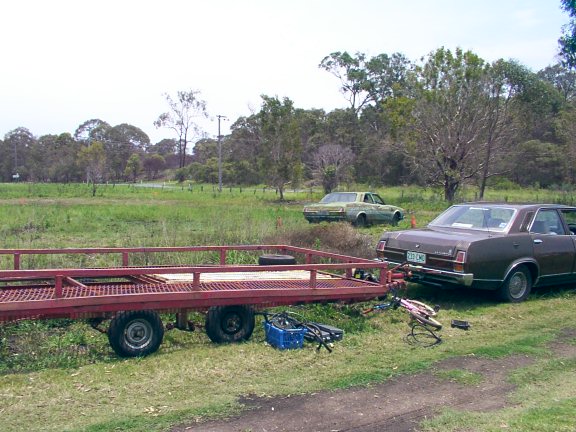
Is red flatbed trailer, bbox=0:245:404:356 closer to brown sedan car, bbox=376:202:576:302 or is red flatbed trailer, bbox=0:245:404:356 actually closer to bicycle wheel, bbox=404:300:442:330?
bicycle wheel, bbox=404:300:442:330

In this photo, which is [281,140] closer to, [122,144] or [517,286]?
[517,286]

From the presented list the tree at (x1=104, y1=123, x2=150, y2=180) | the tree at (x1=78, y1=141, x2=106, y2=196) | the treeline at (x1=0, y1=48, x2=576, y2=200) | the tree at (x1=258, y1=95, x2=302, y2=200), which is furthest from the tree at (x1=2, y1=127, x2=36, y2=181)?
the tree at (x1=258, y1=95, x2=302, y2=200)

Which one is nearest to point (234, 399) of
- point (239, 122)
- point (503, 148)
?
point (503, 148)

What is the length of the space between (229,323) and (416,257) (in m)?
3.33

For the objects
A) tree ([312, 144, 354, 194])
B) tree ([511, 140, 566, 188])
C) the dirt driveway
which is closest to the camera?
the dirt driveway

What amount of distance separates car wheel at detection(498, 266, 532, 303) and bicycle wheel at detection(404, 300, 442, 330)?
1589mm

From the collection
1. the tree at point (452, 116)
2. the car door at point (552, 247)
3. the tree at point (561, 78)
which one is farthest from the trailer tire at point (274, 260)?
the tree at point (561, 78)

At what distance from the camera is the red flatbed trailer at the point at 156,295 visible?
5.39 metres

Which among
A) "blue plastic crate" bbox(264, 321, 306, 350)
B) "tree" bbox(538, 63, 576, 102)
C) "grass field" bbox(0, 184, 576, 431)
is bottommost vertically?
"grass field" bbox(0, 184, 576, 431)

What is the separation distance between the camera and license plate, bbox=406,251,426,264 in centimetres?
828

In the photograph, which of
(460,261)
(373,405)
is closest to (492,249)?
(460,261)

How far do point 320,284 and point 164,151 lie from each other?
3835 inches

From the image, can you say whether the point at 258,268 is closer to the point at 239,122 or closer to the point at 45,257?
the point at 45,257

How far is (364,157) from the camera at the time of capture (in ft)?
190
